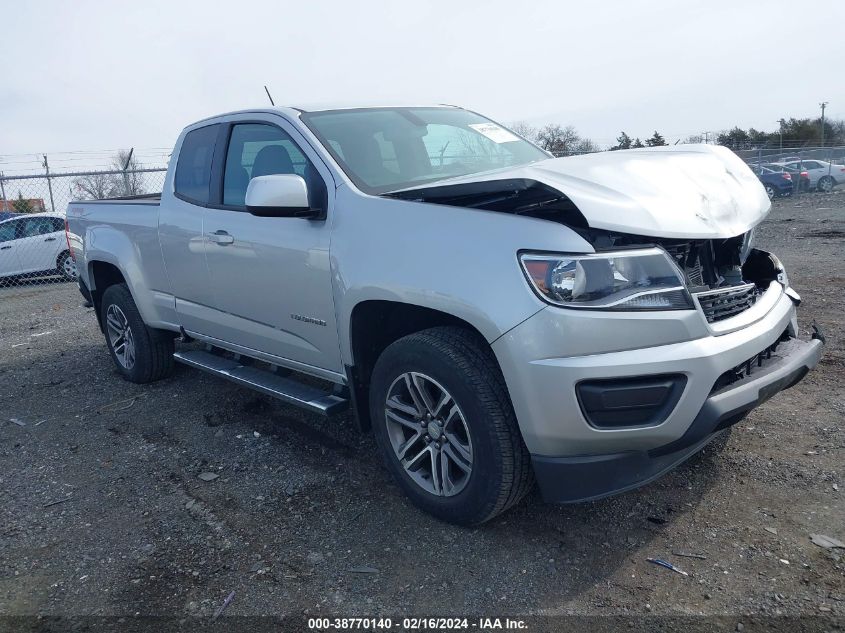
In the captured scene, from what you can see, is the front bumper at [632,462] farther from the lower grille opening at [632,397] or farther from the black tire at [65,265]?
the black tire at [65,265]

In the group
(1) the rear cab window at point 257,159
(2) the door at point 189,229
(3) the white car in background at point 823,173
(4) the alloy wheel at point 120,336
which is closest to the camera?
(1) the rear cab window at point 257,159

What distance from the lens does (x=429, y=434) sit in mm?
3115

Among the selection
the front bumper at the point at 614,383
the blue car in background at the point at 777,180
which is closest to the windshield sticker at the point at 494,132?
the front bumper at the point at 614,383

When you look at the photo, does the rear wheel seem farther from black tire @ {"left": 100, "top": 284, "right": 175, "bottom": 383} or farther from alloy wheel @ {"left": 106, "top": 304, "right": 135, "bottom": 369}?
alloy wheel @ {"left": 106, "top": 304, "right": 135, "bottom": 369}

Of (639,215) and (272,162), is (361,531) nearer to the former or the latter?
(639,215)

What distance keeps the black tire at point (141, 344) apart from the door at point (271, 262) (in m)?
1.19

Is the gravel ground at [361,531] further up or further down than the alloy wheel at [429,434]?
further down

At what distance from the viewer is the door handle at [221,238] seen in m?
4.11

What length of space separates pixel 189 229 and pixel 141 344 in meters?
1.47

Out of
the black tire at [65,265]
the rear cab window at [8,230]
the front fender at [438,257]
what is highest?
the front fender at [438,257]

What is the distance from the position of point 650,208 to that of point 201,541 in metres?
2.47

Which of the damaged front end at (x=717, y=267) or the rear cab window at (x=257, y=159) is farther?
the rear cab window at (x=257, y=159)

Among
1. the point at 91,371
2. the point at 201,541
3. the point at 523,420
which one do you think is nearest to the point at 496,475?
the point at 523,420

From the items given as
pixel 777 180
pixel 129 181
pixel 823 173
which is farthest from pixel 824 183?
pixel 129 181
